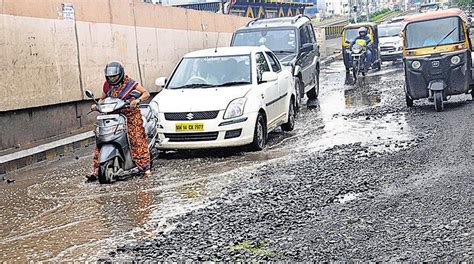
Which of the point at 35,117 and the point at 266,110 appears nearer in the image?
the point at 266,110

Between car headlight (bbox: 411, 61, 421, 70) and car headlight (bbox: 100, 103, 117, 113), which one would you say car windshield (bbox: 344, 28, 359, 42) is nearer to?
car headlight (bbox: 411, 61, 421, 70)

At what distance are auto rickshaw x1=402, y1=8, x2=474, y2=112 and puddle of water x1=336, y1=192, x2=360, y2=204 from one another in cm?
705

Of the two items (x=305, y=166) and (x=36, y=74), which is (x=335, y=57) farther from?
(x=305, y=166)

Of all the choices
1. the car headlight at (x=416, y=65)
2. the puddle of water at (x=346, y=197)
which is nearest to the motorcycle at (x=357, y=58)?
the car headlight at (x=416, y=65)

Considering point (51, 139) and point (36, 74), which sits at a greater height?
point (36, 74)

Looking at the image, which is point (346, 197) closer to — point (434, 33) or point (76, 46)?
point (434, 33)

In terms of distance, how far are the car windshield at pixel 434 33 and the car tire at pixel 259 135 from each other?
4.69m

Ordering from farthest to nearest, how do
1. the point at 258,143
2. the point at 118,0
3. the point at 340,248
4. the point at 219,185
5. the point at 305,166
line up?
the point at 118,0
the point at 258,143
the point at 305,166
the point at 219,185
the point at 340,248

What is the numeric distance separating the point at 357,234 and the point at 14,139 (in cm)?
770

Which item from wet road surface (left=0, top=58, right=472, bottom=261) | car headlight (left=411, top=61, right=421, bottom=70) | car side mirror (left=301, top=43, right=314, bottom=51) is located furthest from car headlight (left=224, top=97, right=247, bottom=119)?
car side mirror (left=301, top=43, right=314, bottom=51)

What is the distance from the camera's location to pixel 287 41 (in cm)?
1586

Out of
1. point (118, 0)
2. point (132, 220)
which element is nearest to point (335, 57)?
point (118, 0)

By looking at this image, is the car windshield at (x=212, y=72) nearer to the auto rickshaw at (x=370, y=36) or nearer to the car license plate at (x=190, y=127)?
the car license plate at (x=190, y=127)

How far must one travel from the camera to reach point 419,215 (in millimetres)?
6090
